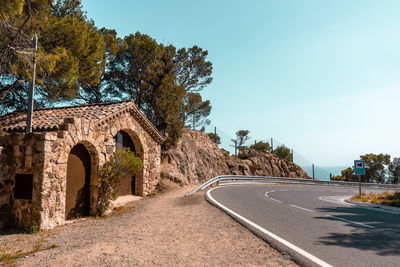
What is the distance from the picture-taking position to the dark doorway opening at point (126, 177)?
1469 centimetres

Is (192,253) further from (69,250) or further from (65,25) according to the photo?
(65,25)

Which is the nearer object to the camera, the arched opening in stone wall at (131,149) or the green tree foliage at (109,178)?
the green tree foliage at (109,178)

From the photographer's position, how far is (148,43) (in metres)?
26.0

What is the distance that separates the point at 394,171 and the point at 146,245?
44070mm

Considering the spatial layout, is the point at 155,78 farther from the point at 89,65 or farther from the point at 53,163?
the point at 53,163

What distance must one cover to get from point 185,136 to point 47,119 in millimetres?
19093

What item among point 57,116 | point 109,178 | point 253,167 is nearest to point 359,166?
point 109,178

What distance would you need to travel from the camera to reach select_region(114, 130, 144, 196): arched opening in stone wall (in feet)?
49.1

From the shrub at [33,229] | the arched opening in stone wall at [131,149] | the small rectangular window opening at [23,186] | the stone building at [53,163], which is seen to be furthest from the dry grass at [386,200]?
the small rectangular window opening at [23,186]

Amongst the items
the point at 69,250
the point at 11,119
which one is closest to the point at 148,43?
the point at 11,119

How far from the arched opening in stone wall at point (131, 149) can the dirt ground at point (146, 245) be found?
6.17m

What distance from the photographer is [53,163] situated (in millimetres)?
8383

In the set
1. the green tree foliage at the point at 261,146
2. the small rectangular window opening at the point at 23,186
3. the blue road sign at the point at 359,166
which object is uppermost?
the green tree foliage at the point at 261,146

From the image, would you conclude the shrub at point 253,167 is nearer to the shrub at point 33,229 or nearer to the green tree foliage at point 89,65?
the green tree foliage at point 89,65
